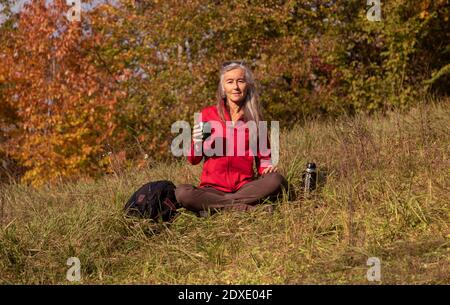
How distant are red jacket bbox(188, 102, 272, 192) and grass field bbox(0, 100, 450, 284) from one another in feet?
1.20

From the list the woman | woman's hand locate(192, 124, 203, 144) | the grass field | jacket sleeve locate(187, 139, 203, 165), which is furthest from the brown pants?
woman's hand locate(192, 124, 203, 144)

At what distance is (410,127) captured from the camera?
682 cm

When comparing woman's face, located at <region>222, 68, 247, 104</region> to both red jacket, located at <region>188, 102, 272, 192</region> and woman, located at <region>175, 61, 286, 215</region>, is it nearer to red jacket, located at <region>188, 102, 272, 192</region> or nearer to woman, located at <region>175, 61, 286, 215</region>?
woman, located at <region>175, 61, 286, 215</region>

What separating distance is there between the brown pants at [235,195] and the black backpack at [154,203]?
0.28 feet

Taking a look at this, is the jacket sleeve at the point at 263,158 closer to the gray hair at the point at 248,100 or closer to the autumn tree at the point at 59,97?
the gray hair at the point at 248,100

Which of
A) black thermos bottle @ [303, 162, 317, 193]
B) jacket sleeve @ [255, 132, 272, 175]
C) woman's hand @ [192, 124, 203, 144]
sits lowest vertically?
black thermos bottle @ [303, 162, 317, 193]

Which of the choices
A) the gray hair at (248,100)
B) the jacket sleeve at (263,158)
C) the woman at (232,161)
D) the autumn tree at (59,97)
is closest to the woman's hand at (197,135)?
the woman at (232,161)

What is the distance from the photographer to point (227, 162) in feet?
18.0

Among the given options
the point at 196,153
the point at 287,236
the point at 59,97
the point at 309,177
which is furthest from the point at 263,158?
the point at 59,97

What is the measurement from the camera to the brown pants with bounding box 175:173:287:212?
17.3ft

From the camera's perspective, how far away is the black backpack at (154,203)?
5180 mm

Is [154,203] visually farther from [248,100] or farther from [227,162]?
[248,100]
